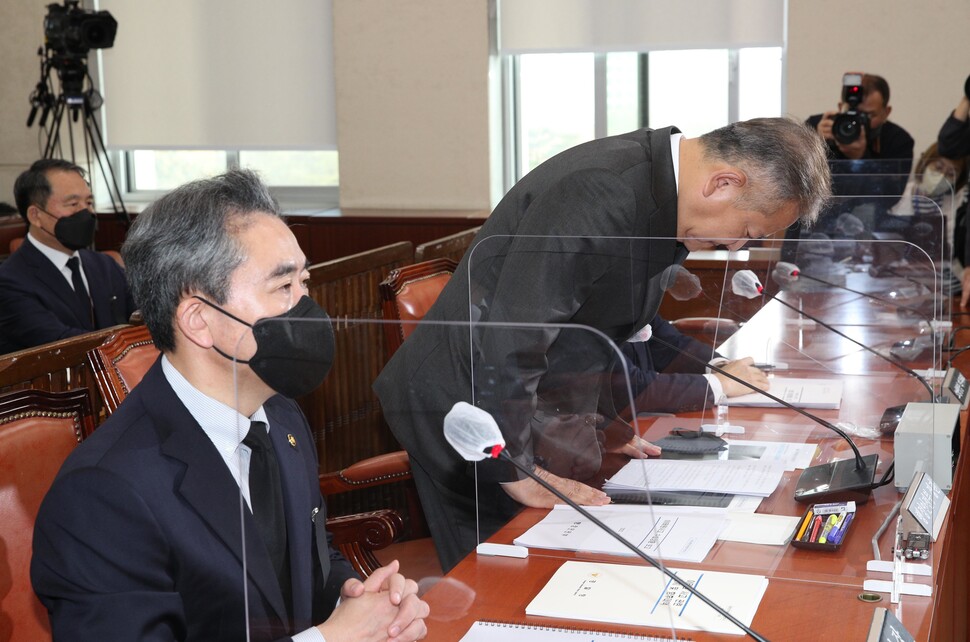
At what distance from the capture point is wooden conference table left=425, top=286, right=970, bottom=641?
124cm

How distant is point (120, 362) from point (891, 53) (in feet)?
13.7

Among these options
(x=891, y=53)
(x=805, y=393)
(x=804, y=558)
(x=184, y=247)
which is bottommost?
(x=804, y=558)

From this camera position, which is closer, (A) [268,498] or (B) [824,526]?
(A) [268,498]

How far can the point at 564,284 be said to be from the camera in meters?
1.58

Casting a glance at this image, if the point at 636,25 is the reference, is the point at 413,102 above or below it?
below

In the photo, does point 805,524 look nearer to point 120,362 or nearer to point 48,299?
point 120,362

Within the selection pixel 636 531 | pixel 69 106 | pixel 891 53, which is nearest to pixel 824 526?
pixel 636 531

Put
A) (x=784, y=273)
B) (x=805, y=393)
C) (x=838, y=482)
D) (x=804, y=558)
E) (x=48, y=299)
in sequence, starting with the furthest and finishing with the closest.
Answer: (x=48, y=299)
(x=784, y=273)
(x=805, y=393)
(x=838, y=482)
(x=804, y=558)

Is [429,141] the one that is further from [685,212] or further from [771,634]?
[771,634]

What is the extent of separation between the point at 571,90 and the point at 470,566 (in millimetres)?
4615

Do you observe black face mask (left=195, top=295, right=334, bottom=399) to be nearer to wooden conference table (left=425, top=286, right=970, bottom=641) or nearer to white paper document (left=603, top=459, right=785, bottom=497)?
wooden conference table (left=425, top=286, right=970, bottom=641)

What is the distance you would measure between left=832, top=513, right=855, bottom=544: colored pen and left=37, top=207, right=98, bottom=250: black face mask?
2853 mm

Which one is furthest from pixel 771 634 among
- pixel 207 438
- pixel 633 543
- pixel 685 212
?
pixel 685 212

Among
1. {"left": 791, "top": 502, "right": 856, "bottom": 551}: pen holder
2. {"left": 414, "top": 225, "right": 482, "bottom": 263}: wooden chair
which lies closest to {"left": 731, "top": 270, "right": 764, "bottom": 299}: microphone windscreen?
{"left": 791, "top": 502, "right": 856, "bottom": 551}: pen holder
